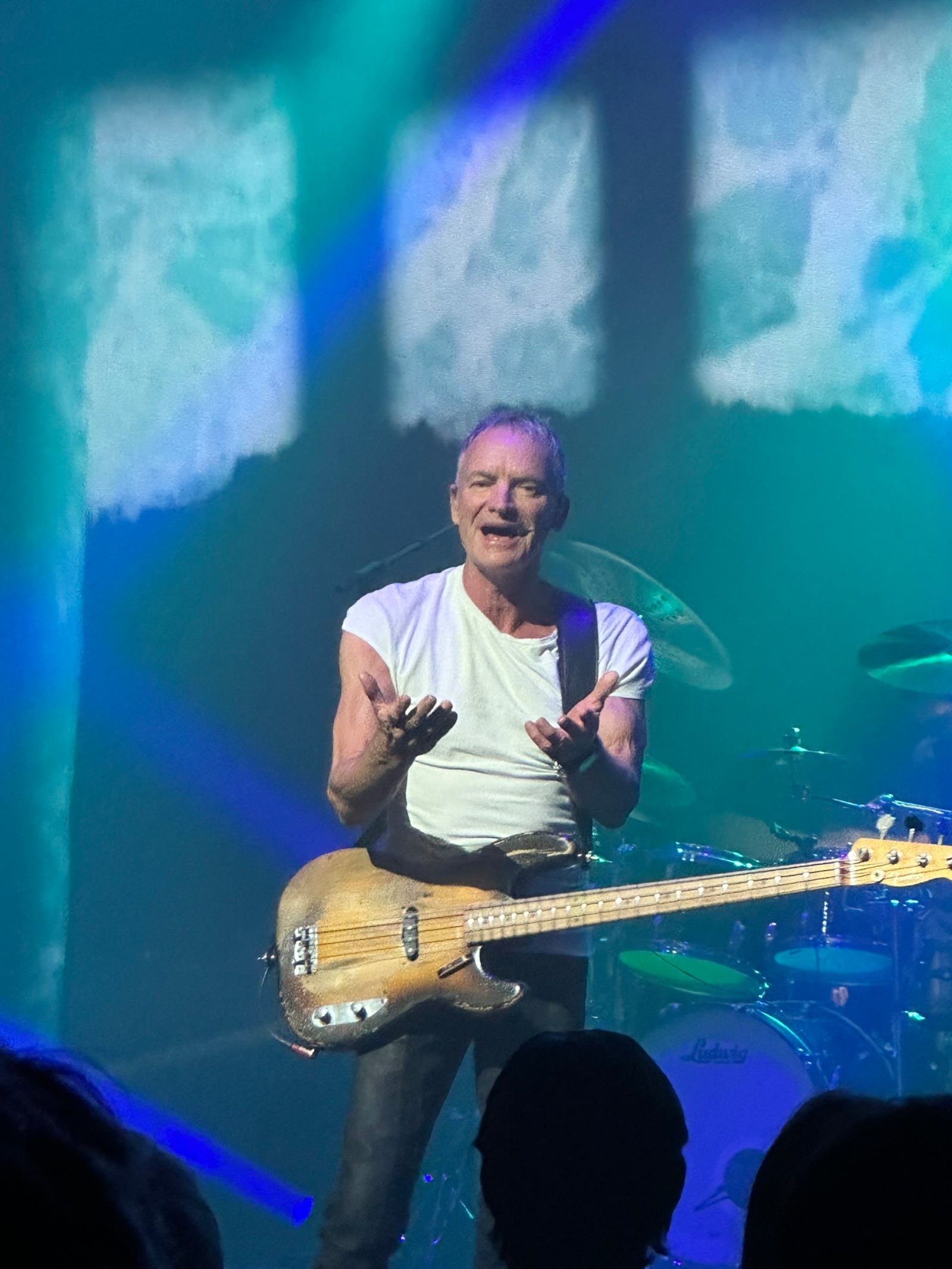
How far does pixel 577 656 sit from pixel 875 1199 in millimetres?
2300

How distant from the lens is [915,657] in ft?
10.5

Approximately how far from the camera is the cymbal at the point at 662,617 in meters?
3.38

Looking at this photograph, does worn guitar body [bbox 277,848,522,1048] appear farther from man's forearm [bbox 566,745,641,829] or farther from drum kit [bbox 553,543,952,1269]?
drum kit [bbox 553,543,952,1269]

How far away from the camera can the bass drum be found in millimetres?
3340

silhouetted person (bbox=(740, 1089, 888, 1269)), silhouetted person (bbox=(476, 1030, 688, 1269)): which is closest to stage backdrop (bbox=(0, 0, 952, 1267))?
silhouetted person (bbox=(476, 1030, 688, 1269))

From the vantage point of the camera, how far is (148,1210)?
65 cm

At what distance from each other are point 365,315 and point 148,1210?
130 inches

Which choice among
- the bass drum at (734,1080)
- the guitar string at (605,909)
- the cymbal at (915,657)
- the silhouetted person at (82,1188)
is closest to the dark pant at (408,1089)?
the guitar string at (605,909)

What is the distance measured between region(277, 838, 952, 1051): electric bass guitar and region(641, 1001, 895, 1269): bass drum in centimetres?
86

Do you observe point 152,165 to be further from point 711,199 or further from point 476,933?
point 476,933

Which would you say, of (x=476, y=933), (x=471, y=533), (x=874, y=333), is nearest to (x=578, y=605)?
(x=471, y=533)

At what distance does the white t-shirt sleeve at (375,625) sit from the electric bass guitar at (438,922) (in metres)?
0.54

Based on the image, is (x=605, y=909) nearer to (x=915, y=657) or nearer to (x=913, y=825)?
(x=913, y=825)

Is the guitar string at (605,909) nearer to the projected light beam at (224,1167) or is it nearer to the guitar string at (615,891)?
the guitar string at (615,891)
